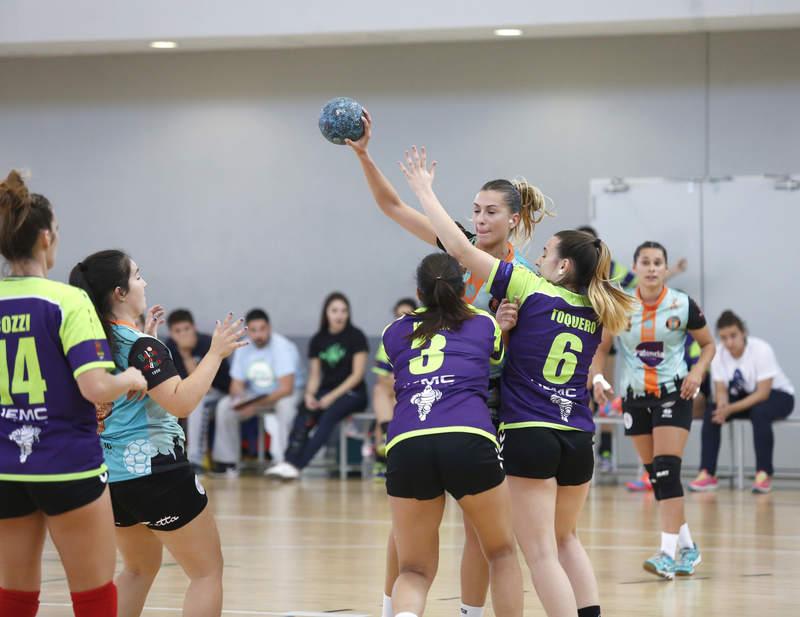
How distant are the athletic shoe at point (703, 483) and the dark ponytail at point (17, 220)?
7.68 m

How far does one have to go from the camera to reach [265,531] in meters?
7.74

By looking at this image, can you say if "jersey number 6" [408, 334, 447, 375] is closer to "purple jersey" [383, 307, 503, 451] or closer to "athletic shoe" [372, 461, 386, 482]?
"purple jersey" [383, 307, 503, 451]

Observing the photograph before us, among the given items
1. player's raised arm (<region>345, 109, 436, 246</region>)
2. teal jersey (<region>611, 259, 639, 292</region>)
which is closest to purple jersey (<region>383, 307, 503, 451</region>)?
player's raised arm (<region>345, 109, 436, 246</region>)

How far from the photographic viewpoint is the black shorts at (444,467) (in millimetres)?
3756

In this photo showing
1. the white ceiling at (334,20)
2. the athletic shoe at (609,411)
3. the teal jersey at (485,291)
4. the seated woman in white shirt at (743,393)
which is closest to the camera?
the teal jersey at (485,291)

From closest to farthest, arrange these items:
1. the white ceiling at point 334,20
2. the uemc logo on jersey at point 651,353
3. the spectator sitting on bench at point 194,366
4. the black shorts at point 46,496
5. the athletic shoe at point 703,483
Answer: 1. the black shorts at point 46,496
2. the uemc logo on jersey at point 651,353
3. the athletic shoe at point 703,483
4. the white ceiling at point 334,20
5. the spectator sitting on bench at point 194,366

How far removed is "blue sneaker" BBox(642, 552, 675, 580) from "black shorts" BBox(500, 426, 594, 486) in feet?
6.55

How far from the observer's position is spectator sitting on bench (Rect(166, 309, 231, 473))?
11.1 meters

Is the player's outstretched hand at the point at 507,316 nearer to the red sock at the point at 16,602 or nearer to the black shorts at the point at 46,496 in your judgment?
the black shorts at the point at 46,496

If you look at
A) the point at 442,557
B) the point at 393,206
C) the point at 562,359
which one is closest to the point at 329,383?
the point at 442,557

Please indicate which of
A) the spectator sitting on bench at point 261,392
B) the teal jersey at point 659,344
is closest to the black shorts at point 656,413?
the teal jersey at point 659,344

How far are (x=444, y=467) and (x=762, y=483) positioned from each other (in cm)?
689

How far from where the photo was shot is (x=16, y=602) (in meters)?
3.40

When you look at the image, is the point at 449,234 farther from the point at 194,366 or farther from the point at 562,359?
the point at 194,366
